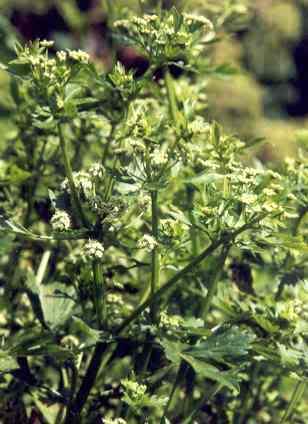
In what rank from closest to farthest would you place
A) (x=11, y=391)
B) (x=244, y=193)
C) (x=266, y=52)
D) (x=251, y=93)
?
(x=244, y=193)
(x=11, y=391)
(x=251, y=93)
(x=266, y=52)

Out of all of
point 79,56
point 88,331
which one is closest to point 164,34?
point 79,56

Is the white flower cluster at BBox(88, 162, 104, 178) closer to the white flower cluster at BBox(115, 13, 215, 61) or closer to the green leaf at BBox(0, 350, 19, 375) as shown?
the white flower cluster at BBox(115, 13, 215, 61)

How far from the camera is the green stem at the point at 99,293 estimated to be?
1.22 m

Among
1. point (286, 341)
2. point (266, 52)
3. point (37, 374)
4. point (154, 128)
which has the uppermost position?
point (266, 52)

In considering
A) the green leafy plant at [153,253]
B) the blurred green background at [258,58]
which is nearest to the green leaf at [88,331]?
the green leafy plant at [153,253]

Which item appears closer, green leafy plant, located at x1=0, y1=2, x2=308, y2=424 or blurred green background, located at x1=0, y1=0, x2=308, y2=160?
green leafy plant, located at x1=0, y1=2, x2=308, y2=424

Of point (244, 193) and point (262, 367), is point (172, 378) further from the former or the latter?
point (244, 193)

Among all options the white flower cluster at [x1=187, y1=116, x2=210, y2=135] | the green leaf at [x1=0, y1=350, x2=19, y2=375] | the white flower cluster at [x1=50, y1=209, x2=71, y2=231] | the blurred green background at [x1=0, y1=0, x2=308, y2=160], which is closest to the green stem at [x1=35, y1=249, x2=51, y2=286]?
the green leaf at [x1=0, y1=350, x2=19, y2=375]

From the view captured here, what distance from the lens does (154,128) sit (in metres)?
1.26

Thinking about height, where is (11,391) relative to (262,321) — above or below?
below

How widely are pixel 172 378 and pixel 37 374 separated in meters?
0.29

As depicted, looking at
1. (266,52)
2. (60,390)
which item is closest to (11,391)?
(60,390)

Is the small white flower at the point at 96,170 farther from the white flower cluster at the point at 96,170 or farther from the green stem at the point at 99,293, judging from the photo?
the green stem at the point at 99,293

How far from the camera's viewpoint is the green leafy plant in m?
1.19
